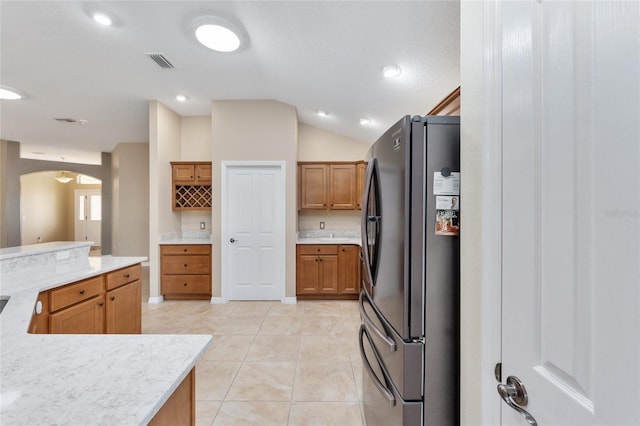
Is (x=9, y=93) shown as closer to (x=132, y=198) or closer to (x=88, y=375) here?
(x=132, y=198)

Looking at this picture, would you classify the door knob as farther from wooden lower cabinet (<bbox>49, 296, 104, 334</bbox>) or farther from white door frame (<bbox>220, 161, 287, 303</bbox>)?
white door frame (<bbox>220, 161, 287, 303</bbox>)

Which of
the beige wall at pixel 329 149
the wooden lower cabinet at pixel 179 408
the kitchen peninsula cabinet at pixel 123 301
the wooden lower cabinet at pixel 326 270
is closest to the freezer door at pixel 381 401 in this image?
the wooden lower cabinet at pixel 179 408

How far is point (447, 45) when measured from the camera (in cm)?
197

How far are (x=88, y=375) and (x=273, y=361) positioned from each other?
1966 millimetres

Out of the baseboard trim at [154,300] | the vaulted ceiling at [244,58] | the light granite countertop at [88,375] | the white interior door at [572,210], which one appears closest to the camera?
the white interior door at [572,210]

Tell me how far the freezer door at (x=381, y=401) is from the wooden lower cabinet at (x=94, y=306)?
6.41 ft

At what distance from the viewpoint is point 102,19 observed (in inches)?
94.5

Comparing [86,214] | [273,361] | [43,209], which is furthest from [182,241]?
[86,214]

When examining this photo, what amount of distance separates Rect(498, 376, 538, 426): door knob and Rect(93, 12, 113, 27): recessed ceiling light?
3.62 m

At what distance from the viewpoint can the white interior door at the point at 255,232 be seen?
13.7ft

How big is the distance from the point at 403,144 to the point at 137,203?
22.8 ft

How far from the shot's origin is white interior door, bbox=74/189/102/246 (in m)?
10.3

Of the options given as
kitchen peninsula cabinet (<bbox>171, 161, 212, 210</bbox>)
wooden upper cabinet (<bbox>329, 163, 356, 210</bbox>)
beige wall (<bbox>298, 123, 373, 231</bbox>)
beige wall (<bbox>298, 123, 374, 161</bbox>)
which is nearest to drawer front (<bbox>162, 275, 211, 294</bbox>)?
kitchen peninsula cabinet (<bbox>171, 161, 212, 210</bbox>)

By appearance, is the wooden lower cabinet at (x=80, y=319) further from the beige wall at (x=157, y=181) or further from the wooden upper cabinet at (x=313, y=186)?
the wooden upper cabinet at (x=313, y=186)
